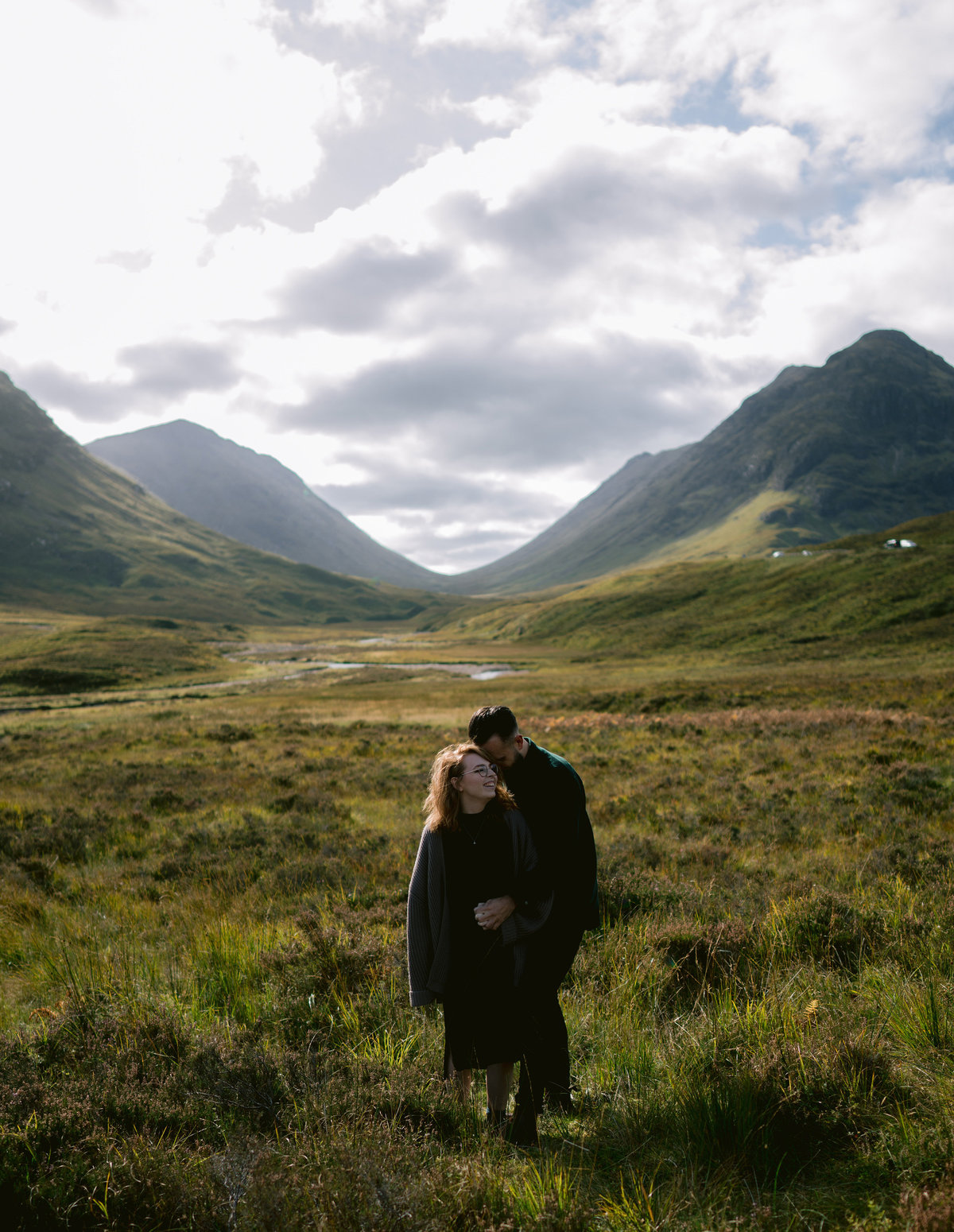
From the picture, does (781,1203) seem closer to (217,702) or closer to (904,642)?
(217,702)

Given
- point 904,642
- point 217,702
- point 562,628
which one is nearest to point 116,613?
point 562,628

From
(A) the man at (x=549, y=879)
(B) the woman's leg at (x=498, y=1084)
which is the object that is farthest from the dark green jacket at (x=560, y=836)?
(B) the woman's leg at (x=498, y=1084)

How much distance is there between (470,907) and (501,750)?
0.97 m

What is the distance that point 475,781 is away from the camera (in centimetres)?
363

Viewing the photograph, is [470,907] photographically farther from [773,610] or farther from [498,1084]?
[773,610]

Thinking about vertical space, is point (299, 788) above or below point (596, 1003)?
below

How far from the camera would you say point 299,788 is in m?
14.9

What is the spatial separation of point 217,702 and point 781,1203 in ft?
164

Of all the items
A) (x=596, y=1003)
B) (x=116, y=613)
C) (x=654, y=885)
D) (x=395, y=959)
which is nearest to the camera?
(x=596, y=1003)

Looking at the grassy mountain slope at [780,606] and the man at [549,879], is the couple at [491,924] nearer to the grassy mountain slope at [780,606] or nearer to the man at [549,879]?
the man at [549,879]

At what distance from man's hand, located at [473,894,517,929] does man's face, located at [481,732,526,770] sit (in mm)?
816

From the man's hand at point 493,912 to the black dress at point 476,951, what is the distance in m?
0.11

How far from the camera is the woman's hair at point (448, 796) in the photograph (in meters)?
3.71

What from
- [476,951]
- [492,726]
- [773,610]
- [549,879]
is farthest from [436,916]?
[773,610]
